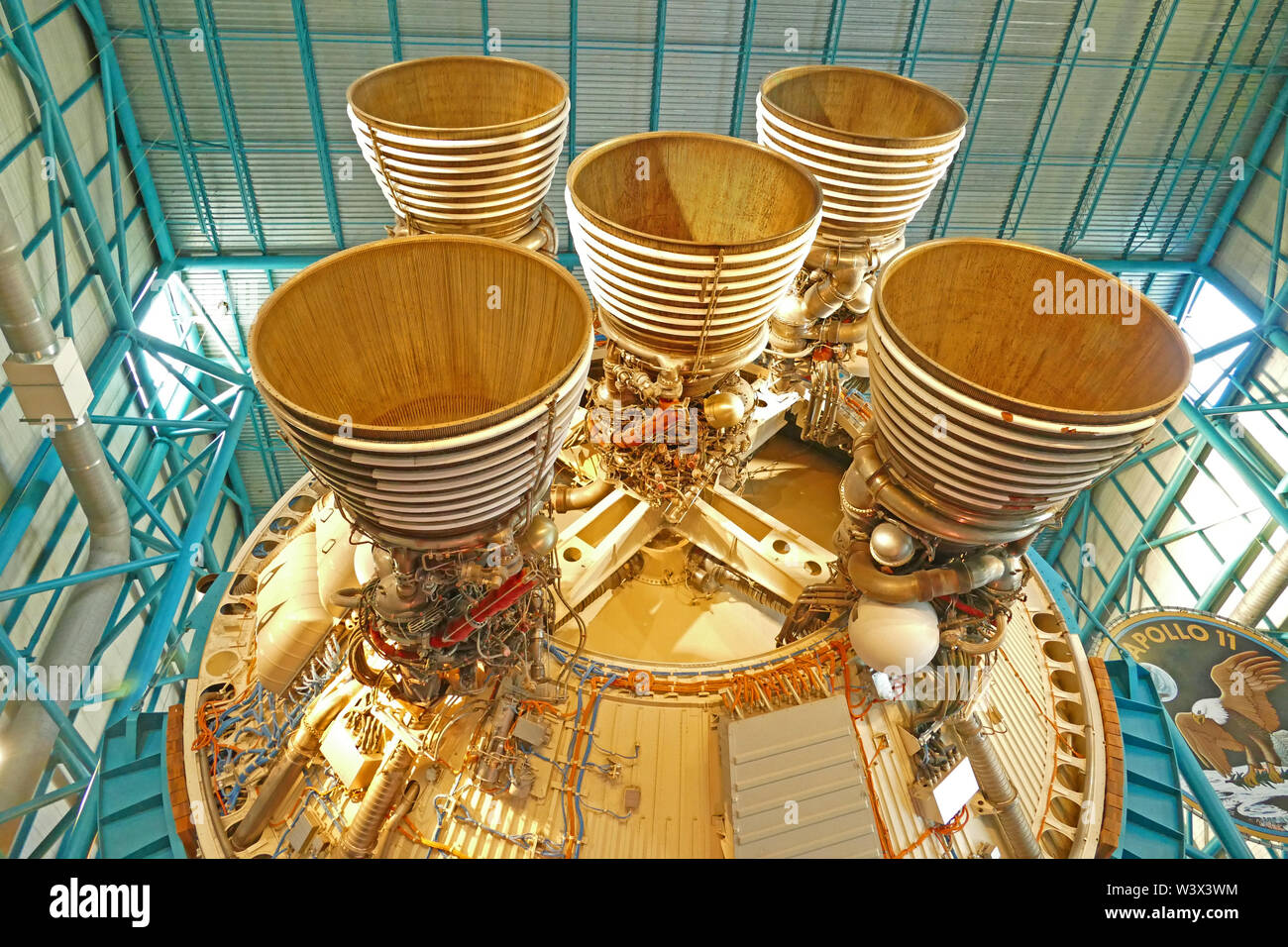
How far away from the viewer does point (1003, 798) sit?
644cm

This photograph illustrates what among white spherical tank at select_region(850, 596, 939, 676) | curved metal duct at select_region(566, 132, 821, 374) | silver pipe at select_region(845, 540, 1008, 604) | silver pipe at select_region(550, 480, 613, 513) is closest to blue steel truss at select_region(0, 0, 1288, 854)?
silver pipe at select_region(550, 480, 613, 513)

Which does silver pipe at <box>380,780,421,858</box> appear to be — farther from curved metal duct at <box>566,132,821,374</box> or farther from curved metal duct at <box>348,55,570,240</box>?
curved metal duct at <box>348,55,570,240</box>

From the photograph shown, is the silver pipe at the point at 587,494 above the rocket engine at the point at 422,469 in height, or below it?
below

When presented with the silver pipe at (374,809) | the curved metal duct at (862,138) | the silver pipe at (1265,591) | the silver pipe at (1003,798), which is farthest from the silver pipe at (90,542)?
the silver pipe at (1265,591)

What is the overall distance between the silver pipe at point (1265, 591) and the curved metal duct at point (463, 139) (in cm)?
1393

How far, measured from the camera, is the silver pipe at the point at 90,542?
29.5 feet

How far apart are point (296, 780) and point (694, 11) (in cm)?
1314

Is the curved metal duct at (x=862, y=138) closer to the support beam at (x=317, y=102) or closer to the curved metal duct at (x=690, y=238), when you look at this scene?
the curved metal duct at (x=690, y=238)

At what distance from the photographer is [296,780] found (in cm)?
627

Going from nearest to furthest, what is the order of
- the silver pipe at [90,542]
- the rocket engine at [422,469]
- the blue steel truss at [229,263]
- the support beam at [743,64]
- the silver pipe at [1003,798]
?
the rocket engine at [422,469], the silver pipe at [1003,798], the silver pipe at [90,542], the blue steel truss at [229,263], the support beam at [743,64]

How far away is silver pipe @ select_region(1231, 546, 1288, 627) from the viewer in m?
14.6

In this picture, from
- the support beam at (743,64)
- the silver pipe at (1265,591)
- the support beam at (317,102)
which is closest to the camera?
the support beam at (317,102)

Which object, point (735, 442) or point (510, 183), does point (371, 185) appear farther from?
point (735, 442)
